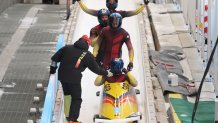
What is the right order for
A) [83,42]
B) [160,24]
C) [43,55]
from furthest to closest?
1. [160,24]
2. [43,55]
3. [83,42]

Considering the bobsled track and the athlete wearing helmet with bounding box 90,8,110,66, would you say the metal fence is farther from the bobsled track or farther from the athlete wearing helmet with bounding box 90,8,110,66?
the athlete wearing helmet with bounding box 90,8,110,66

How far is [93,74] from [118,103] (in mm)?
2329

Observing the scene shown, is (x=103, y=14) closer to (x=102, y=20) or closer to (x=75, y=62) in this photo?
(x=102, y=20)

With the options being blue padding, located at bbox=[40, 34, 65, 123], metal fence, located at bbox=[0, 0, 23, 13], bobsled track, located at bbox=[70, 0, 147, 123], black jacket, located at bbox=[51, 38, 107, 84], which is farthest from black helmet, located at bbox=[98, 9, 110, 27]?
metal fence, located at bbox=[0, 0, 23, 13]

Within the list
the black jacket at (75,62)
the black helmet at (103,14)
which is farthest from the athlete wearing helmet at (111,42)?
the black jacket at (75,62)

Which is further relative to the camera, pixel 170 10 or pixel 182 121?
pixel 170 10

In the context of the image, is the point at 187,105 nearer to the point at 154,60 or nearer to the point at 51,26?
the point at 154,60

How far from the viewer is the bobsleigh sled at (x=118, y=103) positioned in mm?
8281

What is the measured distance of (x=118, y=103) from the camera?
27.5 ft

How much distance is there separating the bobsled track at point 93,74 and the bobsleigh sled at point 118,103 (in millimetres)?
453

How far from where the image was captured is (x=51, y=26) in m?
16.5

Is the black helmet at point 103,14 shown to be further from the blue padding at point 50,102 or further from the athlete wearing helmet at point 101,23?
the blue padding at point 50,102

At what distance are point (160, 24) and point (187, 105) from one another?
542 centimetres

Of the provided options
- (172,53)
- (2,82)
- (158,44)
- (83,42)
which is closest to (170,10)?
(158,44)
